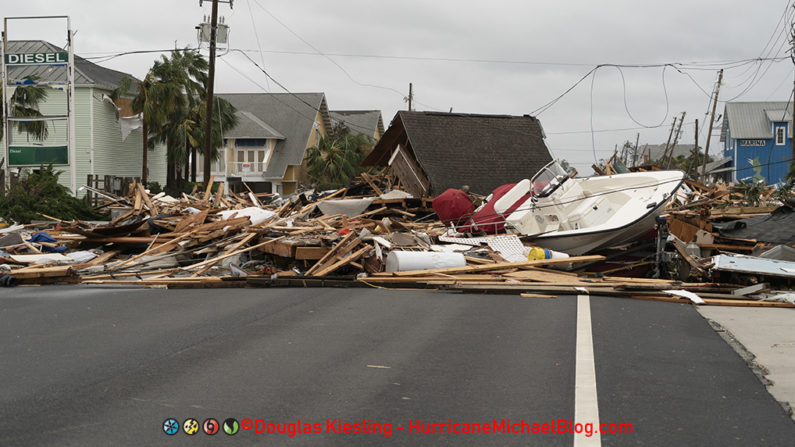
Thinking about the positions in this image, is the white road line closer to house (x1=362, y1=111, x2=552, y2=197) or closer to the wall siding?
house (x1=362, y1=111, x2=552, y2=197)

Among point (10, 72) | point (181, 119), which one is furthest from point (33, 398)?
point (181, 119)

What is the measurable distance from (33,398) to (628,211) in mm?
12554

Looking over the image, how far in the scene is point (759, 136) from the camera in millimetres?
70438

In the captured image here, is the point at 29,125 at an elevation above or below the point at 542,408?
above

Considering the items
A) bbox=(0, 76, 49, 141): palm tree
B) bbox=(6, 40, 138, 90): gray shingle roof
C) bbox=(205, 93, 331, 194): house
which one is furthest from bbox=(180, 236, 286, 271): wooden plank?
bbox=(205, 93, 331, 194): house

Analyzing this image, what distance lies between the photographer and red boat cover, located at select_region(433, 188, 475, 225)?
1928 cm

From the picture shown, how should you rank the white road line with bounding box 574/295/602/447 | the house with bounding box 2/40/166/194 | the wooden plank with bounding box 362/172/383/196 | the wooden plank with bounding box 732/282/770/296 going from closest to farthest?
the white road line with bounding box 574/295/602/447, the wooden plank with bounding box 732/282/770/296, the wooden plank with bounding box 362/172/383/196, the house with bounding box 2/40/166/194

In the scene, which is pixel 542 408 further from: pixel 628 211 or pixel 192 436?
pixel 628 211

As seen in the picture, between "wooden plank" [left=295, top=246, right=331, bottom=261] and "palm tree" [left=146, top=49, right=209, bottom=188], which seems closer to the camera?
"wooden plank" [left=295, top=246, right=331, bottom=261]

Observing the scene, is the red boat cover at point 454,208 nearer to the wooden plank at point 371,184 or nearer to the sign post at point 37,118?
the wooden plank at point 371,184

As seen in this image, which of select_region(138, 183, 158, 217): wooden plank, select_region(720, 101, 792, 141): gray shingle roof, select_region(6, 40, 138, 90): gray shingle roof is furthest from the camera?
select_region(720, 101, 792, 141): gray shingle roof

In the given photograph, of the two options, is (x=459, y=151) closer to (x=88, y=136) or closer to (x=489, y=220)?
(x=489, y=220)

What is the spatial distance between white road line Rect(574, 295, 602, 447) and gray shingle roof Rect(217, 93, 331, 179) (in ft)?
177

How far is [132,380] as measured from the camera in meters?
5.82
